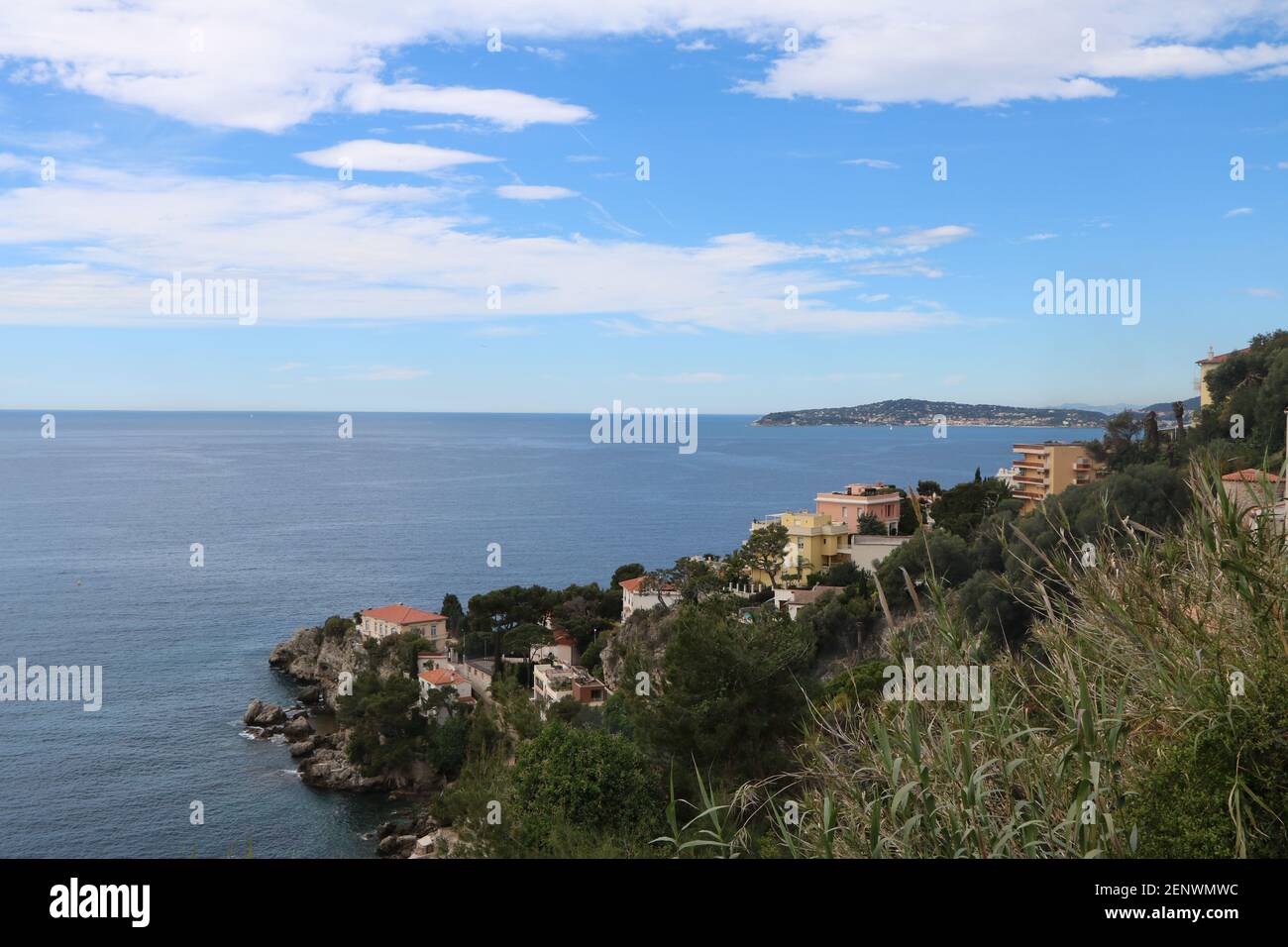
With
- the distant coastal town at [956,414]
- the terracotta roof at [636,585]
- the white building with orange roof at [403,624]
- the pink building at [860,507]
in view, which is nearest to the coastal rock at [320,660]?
the white building with orange roof at [403,624]

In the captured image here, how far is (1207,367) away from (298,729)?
24913 millimetres

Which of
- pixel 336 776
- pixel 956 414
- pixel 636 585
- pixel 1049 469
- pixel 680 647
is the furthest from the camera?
pixel 956 414

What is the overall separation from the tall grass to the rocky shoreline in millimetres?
10539

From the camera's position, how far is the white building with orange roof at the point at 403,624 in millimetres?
23844

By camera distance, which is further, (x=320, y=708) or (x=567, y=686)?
(x=320, y=708)

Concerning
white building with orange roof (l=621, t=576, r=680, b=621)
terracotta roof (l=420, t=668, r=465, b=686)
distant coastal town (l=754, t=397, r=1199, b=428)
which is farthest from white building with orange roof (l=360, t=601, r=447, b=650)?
distant coastal town (l=754, t=397, r=1199, b=428)

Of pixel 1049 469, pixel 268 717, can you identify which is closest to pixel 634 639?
pixel 268 717

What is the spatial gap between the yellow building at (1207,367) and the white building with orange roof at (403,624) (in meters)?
20.1

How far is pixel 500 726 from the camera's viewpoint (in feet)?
55.9

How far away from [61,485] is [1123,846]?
61522 millimetres

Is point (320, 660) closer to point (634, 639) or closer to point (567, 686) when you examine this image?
point (567, 686)

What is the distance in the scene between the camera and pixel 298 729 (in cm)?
2045

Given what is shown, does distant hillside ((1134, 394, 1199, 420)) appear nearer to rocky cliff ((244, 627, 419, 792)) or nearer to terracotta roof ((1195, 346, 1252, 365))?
terracotta roof ((1195, 346, 1252, 365))
